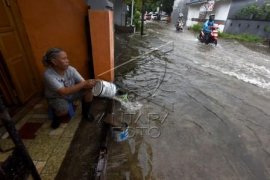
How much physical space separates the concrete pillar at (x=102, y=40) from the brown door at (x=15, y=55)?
1.41 meters

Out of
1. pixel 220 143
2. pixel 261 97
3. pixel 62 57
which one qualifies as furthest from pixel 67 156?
pixel 261 97

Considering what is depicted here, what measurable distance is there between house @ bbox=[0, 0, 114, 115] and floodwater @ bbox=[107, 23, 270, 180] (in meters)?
1.42

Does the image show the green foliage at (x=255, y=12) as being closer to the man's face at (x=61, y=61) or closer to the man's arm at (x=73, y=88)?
the man's arm at (x=73, y=88)

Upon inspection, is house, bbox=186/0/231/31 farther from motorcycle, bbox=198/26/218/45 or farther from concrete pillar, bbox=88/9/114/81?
concrete pillar, bbox=88/9/114/81

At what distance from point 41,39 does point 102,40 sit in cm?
126

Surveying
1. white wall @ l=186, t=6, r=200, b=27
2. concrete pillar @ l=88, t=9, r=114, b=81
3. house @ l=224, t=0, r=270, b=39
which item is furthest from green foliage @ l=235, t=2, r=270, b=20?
concrete pillar @ l=88, t=9, r=114, b=81

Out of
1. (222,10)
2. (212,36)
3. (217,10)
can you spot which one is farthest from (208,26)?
(217,10)

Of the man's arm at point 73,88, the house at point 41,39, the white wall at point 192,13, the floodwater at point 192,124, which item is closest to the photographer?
the floodwater at point 192,124

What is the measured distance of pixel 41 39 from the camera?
3.49m

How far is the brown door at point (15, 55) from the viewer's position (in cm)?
296

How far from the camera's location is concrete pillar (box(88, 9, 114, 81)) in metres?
Result: 3.88

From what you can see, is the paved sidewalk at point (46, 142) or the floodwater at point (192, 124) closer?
the paved sidewalk at point (46, 142)

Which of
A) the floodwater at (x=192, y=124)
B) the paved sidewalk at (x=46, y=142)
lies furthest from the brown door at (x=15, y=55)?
the floodwater at (x=192, y=124)

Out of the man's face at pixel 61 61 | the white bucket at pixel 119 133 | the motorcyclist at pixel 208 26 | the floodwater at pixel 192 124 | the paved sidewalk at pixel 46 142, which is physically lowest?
the floodwater at pixel 192 124
